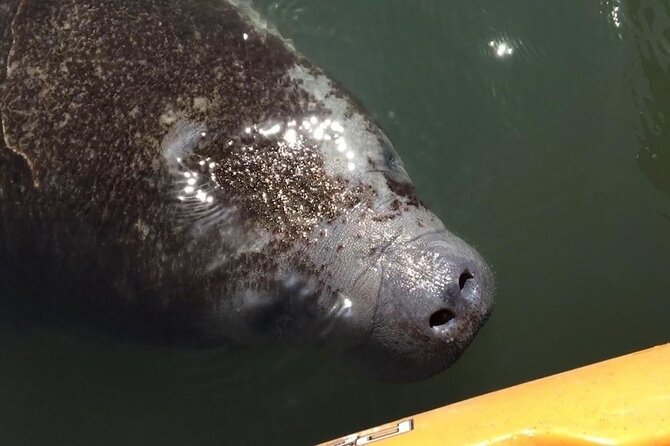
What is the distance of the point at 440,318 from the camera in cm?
409

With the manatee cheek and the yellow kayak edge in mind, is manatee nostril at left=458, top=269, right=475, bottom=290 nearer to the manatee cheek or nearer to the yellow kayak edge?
the yellow kayak edge

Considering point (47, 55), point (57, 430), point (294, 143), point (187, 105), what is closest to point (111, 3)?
point (47, 55)

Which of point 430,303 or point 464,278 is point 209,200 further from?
point 464,278

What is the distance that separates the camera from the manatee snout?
4.07 meters

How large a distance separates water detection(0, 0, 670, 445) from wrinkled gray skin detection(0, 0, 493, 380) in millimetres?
1075

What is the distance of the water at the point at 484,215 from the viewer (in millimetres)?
5695

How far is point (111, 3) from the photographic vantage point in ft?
15.9

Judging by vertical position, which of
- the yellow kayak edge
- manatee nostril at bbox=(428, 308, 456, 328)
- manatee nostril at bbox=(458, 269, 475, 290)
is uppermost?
manatee nostril at bbox=(458, 269, 475, 290)

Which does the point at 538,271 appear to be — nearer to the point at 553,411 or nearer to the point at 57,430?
the point at 553,411

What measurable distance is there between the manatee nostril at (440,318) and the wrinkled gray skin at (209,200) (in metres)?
0.01

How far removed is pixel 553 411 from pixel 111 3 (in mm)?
3175

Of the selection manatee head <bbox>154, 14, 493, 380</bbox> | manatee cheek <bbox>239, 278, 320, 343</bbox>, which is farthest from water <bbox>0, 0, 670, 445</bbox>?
manatee head <bbox>154, 14, 493, 380</bbox>

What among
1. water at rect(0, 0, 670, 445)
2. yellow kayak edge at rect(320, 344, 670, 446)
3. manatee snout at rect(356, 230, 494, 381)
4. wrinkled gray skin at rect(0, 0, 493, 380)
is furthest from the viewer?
water at rect(0, 0, 670, 445)

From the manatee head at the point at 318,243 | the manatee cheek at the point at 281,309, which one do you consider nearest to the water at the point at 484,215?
the manatee cheek at the point at 281,309
